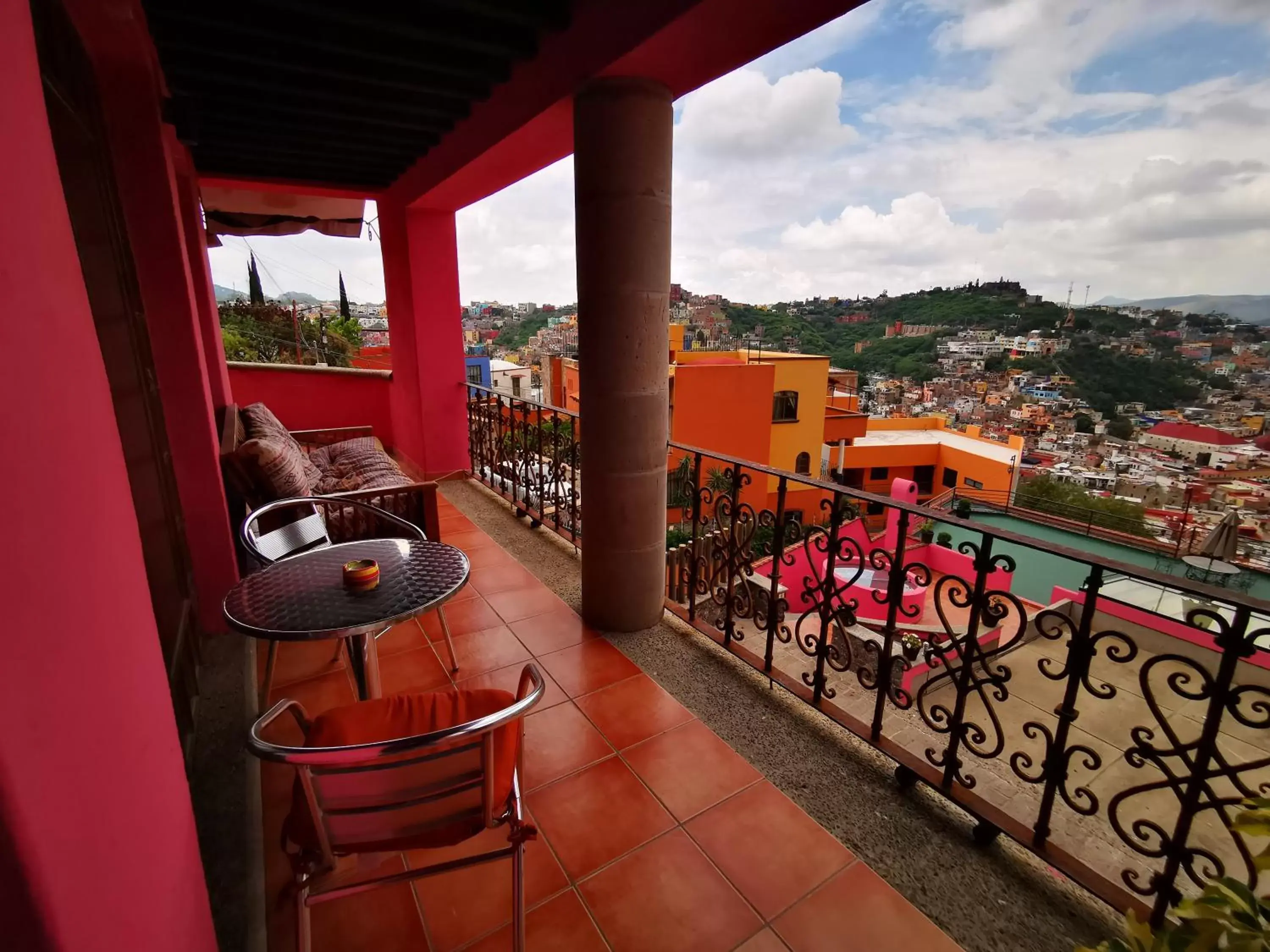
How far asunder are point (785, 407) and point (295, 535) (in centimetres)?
1639

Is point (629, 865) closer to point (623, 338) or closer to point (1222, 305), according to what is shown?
point (623, 338)

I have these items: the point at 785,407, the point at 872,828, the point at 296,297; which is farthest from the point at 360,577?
the point at 785,407

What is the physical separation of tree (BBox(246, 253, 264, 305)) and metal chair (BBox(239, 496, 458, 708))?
12011 mm

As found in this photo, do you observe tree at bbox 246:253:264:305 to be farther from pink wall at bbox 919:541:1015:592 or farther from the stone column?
pink wall at bbox 919:541:1015:592

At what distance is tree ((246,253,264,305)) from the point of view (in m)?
12.2

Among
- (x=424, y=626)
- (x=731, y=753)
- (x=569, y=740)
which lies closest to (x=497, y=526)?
(x=424, y=626)

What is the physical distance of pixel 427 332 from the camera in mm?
5184

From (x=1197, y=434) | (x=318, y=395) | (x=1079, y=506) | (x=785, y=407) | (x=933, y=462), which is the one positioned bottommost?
(x=933, y=462)

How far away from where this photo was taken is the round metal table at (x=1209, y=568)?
155 inches

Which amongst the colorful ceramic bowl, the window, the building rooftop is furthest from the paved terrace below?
the building rooftop

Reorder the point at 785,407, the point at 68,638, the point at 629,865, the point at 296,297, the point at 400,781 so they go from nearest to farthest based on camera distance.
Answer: the point at 68,638, the point at 400,781, the point at 629,865, the point at 296,297, the point at 785,407

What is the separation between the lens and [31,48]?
0.74 meters

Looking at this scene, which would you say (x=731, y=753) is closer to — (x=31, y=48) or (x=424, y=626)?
(x=424, y=626)

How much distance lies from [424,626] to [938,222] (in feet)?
115
